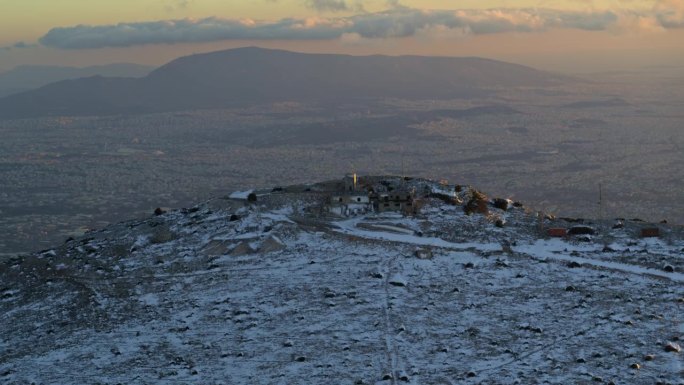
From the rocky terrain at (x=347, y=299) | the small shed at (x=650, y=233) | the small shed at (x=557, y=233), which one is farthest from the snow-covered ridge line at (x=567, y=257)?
the small shed at (x=650, y=233)

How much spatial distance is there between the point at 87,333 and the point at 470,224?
30.6 meters

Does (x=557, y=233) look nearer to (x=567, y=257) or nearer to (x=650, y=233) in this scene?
(x=567, y=257)

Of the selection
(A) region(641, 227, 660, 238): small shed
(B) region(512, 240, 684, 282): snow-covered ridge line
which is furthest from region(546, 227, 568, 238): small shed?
(A) region(641, 227, 660, 238): small shed

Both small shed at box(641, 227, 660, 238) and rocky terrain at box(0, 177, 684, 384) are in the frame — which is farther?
small shed at box(641, 227, 660, 238)

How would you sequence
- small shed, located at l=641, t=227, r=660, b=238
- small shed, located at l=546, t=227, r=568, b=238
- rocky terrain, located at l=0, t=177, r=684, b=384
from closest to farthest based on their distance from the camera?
rocky terrain, located at l=0, t=177, r=684, b=384
small shed, located at l=641, t=227, r=660, b=238
small shed, located at l=546, t=227, r=568, b=238

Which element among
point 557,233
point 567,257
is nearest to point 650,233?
point 557,233

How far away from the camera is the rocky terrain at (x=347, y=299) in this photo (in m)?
42.5

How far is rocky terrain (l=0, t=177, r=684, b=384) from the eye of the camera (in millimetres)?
42469

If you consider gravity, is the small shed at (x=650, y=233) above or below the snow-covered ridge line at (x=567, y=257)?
above

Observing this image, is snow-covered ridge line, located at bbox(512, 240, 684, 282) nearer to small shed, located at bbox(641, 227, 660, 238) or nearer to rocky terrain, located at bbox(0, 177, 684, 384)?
rocky terrain, located at bbox(0, 177, 684, 384)

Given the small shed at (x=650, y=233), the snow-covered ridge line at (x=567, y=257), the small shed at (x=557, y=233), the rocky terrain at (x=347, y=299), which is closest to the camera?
the rocky terrain at (x=347, y=299)

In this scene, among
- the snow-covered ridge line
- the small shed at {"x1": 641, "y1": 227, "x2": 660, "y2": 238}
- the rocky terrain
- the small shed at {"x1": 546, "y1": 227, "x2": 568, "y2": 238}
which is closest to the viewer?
the rocky terrain

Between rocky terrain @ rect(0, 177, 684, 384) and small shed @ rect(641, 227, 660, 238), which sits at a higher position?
small shed @ rect(641, 227, 660, 238)

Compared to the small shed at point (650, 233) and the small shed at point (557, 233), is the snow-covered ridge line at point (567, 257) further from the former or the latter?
the small shed at point (650, 233)
